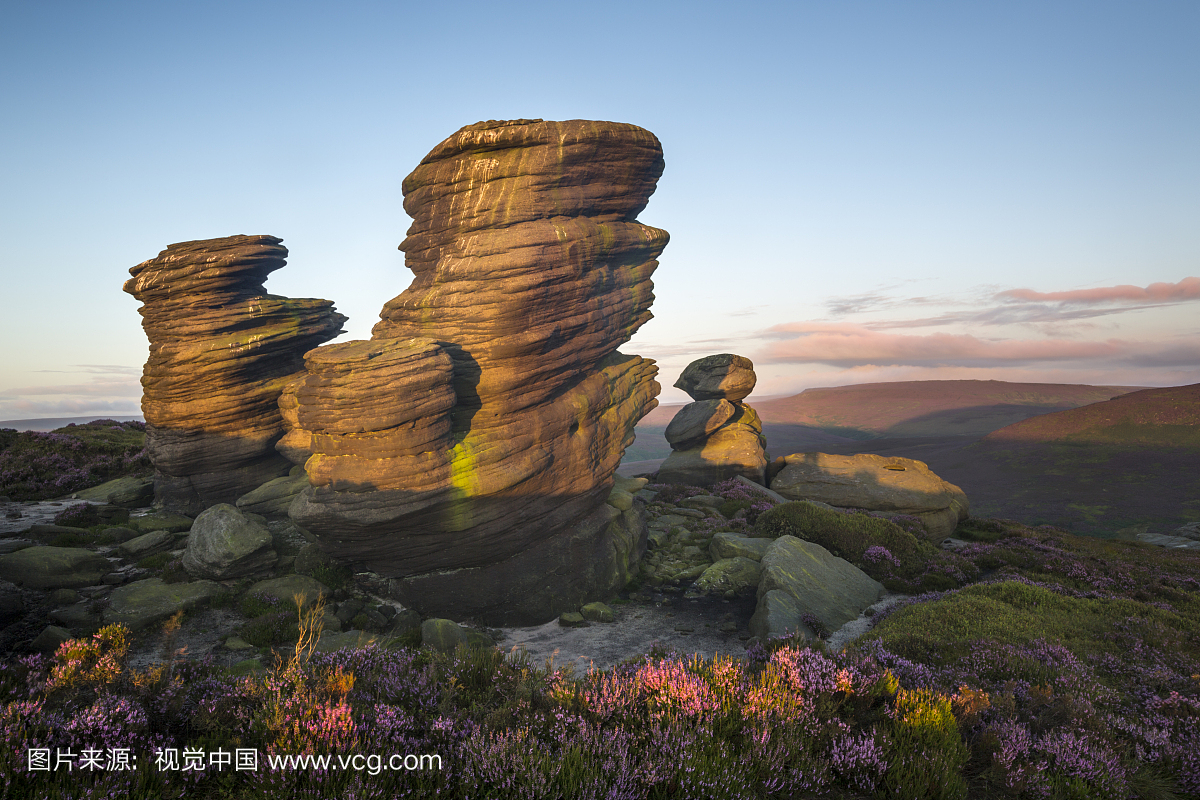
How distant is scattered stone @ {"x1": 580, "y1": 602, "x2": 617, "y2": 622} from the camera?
19.6m

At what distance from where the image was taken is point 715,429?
134 ft

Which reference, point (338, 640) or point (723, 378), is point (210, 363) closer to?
point (338, 640)

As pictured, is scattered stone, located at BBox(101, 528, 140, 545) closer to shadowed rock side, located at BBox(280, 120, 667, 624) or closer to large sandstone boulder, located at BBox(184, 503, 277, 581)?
large sandstone boulder, located at BBox(184, 503, 277, 581)

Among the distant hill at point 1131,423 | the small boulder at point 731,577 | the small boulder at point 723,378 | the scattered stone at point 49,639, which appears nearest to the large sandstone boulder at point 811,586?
the small boulder at point 731,577

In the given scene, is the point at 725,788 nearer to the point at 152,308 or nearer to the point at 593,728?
the point at 593,728

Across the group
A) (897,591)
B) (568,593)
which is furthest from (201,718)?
(897,591)

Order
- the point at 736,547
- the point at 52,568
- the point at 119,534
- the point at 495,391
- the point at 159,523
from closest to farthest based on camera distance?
the point at 52,568
the point at 495,391
the point at 119,534
the point at 736,547
the point at 159,523

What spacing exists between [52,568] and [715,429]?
35596 millimetres

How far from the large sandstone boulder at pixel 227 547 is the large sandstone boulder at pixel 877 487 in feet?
96.1

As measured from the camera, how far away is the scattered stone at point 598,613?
1956 cm

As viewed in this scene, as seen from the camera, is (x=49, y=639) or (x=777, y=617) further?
(x=777, y=617)

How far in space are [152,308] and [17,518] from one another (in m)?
10.7

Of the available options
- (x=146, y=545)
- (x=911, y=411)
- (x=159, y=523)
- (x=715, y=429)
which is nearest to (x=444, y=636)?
(x=146, y=545)

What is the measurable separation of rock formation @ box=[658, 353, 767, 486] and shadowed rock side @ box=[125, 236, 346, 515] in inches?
1009
